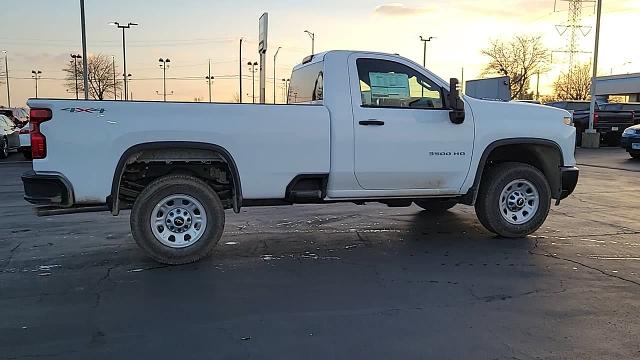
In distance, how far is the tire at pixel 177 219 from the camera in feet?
18.4

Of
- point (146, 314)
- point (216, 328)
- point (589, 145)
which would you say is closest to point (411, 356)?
point (216, 328)

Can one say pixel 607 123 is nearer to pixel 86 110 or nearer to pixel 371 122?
pixel 371 122

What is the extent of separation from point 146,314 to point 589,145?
2442 cm

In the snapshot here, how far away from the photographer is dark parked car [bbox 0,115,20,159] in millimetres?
19688

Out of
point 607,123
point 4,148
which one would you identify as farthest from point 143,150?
point 607,123

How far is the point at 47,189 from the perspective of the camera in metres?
5.38

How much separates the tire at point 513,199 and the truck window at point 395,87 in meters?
1.21

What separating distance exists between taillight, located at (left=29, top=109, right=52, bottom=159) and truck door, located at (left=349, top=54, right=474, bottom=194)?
3.12 metres

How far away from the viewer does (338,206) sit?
9461mm

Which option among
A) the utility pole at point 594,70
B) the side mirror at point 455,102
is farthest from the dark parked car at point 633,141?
the side mirror at point 455,102

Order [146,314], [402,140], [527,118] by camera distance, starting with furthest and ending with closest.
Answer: [527,118] → [402,140] → [146,314]

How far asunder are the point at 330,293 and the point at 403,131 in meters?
2.27

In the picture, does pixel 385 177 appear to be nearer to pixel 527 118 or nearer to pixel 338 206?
Answer: pixel 527 118

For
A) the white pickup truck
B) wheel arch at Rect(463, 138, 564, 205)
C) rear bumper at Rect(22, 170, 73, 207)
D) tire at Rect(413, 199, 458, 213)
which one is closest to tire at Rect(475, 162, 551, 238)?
the white pickup truck
